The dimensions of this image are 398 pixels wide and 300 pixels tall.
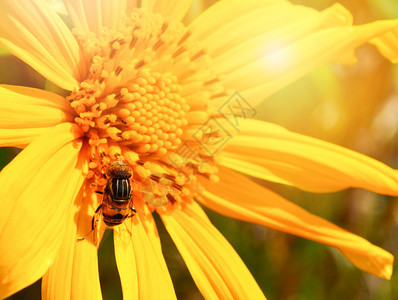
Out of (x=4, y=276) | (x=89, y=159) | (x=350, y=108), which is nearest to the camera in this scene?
(x=4, y=276)

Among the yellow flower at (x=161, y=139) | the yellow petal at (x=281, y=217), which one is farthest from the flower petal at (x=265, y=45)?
the yellow petal at (x=281, y=217)

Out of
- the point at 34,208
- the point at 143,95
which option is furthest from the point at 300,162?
the point at 34,208

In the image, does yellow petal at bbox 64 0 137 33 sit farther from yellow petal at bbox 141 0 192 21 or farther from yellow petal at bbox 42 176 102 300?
yellow petal at bbox 42 176 102 300

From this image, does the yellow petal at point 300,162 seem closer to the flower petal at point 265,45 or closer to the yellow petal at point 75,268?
the flower petal at point 265,45

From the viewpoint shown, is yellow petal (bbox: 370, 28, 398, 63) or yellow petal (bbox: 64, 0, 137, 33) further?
yellow petal (bbox: 370, 28, 398, 63)

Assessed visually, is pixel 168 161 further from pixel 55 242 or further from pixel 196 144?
pixel 55 242

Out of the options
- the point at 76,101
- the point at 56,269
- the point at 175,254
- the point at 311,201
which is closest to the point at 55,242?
the point at 56,269

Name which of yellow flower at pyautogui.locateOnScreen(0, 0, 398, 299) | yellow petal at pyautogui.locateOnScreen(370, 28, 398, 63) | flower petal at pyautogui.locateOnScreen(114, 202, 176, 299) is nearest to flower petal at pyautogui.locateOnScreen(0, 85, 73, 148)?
yellow flower at pyautogui.locateOnScreen(0, 0, 398, 299)

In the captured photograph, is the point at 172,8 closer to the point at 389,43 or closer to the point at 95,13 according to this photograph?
the point at 95,13
